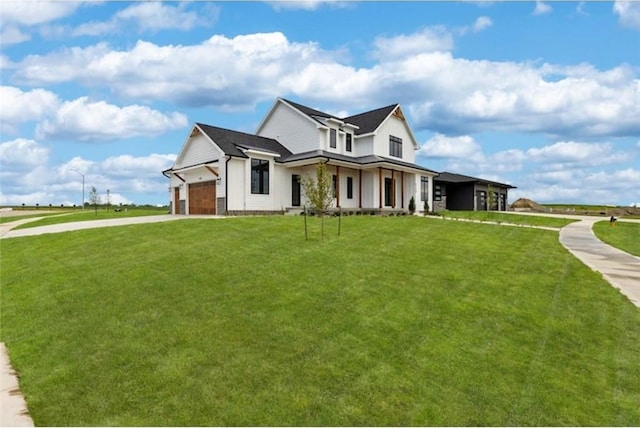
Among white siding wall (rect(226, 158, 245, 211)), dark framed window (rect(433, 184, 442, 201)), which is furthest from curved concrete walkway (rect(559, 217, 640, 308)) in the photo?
dark framed window (rect(433, 184, 442, 201))

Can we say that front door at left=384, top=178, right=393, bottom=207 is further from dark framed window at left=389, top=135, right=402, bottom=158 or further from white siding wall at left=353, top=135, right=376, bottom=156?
white siding wall at left=353, top=135, right=376, bottom=156

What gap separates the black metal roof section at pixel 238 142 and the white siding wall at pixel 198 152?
0.50 m

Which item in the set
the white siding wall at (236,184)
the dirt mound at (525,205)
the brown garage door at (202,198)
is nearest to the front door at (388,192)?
the white siding wall at (236,184)

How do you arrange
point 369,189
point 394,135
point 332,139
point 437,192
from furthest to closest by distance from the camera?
point 437,192, point 394,135, point 369,189, point 332,139

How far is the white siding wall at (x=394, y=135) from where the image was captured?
32.9m

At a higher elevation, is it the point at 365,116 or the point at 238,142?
the point at 365,116

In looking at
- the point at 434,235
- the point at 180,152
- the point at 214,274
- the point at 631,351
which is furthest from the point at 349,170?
the point at 631,351

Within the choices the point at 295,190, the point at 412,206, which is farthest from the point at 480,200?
the point at 295,190

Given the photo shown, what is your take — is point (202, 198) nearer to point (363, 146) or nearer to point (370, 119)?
point (363, 146)

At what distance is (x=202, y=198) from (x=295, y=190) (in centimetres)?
632

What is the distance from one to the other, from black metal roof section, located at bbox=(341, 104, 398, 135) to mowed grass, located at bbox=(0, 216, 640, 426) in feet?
71.9

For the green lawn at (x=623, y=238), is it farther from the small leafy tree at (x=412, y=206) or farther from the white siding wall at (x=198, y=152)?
the white siding wall at (x=198, y=152)

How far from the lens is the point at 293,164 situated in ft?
92.2

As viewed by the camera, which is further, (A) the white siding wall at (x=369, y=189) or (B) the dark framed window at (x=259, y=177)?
(A) the white siding wall at (x=369, y=189)
